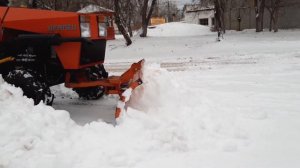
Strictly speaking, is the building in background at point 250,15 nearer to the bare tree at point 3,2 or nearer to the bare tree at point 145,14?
the bare tree at point 145,14

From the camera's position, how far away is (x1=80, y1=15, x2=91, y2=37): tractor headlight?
5.80 m

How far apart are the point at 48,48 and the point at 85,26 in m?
0.71

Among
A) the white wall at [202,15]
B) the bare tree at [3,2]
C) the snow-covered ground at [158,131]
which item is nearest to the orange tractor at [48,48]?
the snow-covered ground at [158,131]

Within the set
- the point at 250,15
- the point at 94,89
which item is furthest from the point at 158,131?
the point at 250,15

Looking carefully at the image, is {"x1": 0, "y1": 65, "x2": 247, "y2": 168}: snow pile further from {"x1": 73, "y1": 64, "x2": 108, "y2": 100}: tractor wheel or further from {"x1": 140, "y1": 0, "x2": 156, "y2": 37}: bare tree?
{"x1": 140, "y1": 0, "x2": 156, "y2": 37}: bare tree

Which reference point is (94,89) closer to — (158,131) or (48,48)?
(48,48)

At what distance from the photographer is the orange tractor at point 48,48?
5.73 meters

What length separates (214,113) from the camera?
5.62 m

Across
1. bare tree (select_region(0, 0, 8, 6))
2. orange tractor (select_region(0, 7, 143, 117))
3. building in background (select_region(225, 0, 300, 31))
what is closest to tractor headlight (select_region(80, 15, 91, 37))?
orange tractor (select_region(0, 7, 143, 117))

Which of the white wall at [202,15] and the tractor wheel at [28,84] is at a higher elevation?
the white wall at [202,15]

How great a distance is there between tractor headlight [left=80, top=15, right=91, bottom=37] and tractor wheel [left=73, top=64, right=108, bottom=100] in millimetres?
858

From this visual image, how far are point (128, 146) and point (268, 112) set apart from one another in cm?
247

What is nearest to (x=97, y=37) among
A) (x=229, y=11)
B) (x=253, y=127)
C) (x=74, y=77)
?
(x=74, y=77)

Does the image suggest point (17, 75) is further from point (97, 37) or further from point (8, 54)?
point (97, 37)
